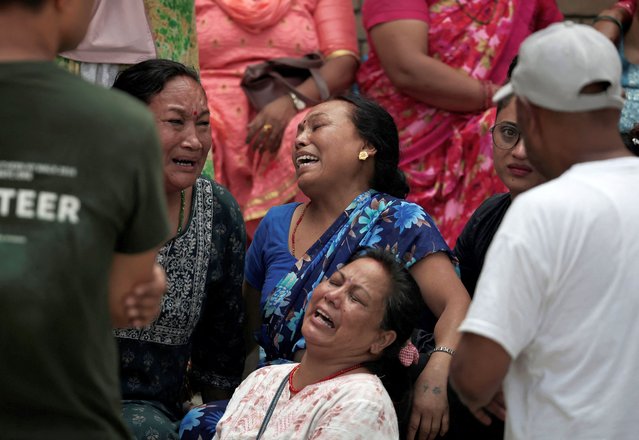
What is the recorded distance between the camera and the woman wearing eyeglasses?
3.41m

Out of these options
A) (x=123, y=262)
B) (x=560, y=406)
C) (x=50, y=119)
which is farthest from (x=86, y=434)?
(x=560, y=406)

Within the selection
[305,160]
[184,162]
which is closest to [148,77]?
[184,162]

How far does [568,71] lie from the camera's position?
7.54 feet

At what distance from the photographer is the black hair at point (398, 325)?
3.30 m

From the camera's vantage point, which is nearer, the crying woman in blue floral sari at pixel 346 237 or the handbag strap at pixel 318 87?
the crying woman in blue floral sari at pixel 346 237

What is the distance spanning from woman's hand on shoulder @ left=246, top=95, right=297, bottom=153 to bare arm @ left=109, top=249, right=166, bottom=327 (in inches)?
109

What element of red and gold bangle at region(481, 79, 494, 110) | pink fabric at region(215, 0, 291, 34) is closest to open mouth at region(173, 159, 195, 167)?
pink fabric at region(215, 0, 291, 34)

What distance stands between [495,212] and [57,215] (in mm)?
2325

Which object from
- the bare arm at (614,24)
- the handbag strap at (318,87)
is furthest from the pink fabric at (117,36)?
the bare arm at (614,24)

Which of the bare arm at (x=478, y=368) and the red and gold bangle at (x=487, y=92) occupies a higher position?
the bare arm at (x=478, y=368)

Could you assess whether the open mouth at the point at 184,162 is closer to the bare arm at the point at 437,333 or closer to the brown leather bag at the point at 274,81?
the bare arm at the point at 437,333

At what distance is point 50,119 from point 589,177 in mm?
1047

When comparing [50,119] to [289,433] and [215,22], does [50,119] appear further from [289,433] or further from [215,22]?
[215,22]

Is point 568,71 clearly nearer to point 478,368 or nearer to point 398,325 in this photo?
point 478,368
